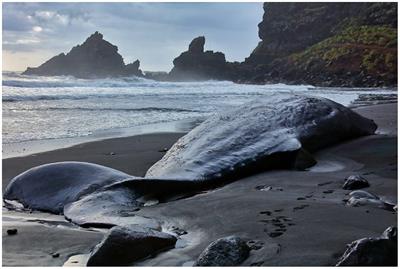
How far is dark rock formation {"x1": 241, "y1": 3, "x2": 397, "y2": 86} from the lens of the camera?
38.0 metres

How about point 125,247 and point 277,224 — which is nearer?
point 125,247

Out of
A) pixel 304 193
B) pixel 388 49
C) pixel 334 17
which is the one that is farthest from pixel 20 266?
pixel 334 17

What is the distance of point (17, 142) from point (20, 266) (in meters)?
5.66

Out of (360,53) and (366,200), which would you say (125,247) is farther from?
(360,53)

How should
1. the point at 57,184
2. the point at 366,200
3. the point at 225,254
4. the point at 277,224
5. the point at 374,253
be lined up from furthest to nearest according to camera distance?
the point at 57,184
the point at 366,200
the point at 277,224
the point at 225,254
the point at 374,253

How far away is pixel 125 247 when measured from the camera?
253 centimetres

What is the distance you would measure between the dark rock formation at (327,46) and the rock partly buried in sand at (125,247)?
3175cm

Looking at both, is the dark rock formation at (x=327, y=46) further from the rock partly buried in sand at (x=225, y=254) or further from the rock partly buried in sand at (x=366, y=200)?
the rock partly buried in sand at (x=225, y=254)

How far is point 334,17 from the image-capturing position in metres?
66.5

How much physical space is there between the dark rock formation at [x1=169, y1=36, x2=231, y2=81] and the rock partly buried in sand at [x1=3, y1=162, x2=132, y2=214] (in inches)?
2294

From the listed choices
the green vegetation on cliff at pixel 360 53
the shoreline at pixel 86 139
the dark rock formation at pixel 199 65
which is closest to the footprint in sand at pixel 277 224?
the shoreline at pixel 86 139

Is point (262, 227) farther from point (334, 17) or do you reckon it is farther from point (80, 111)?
point (334, 17)

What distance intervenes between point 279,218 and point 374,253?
959 millimetres

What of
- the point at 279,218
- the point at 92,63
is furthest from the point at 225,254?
the point at 92,63
